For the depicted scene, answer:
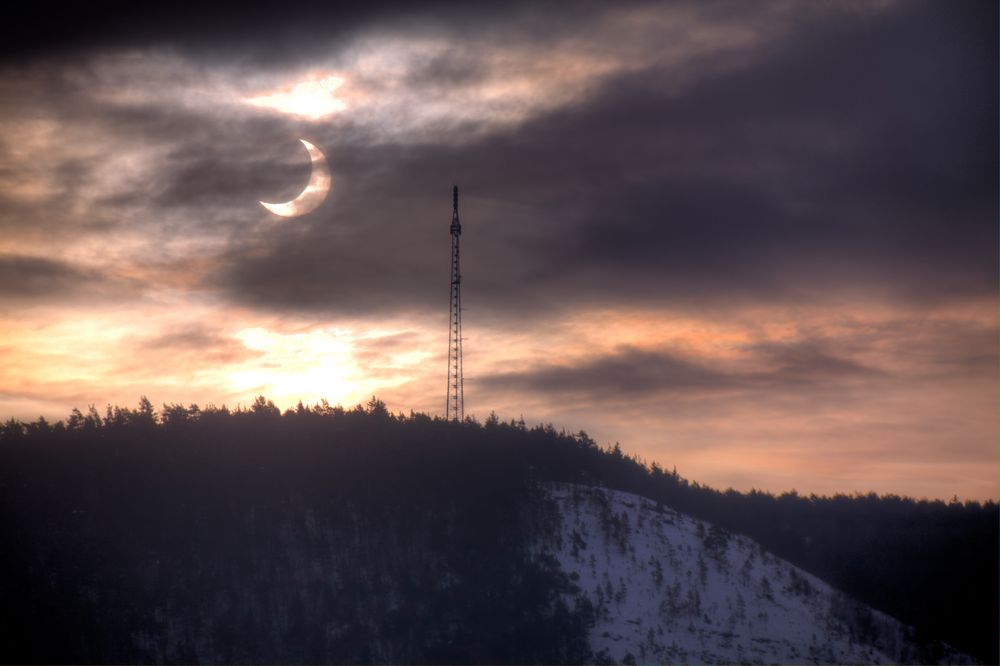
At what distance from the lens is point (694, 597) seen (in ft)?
321

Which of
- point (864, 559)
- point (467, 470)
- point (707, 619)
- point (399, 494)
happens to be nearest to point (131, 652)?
point (399, 494)

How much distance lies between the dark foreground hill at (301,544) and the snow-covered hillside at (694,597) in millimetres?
2541

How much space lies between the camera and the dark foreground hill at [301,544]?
83.5 meters

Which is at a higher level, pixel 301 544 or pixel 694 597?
pixel 301 544

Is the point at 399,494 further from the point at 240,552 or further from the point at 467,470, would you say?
the point at 240,552

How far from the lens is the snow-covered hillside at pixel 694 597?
9144 cm

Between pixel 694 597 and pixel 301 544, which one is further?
pixel 694 597

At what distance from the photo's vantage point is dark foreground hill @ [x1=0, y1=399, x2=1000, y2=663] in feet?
274

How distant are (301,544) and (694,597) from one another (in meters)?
36.5

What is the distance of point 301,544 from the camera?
9294 centimetres

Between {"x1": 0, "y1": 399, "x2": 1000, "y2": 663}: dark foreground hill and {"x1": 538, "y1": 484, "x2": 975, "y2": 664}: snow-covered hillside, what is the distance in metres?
2.54

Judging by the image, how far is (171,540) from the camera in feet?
296

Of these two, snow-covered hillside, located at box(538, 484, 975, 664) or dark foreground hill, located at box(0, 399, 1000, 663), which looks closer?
dark foreground hill, located at box(0, 399, 1000, 663)

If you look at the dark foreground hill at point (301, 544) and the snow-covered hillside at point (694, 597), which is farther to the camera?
the snow-covered hillside at point (694, 597)
